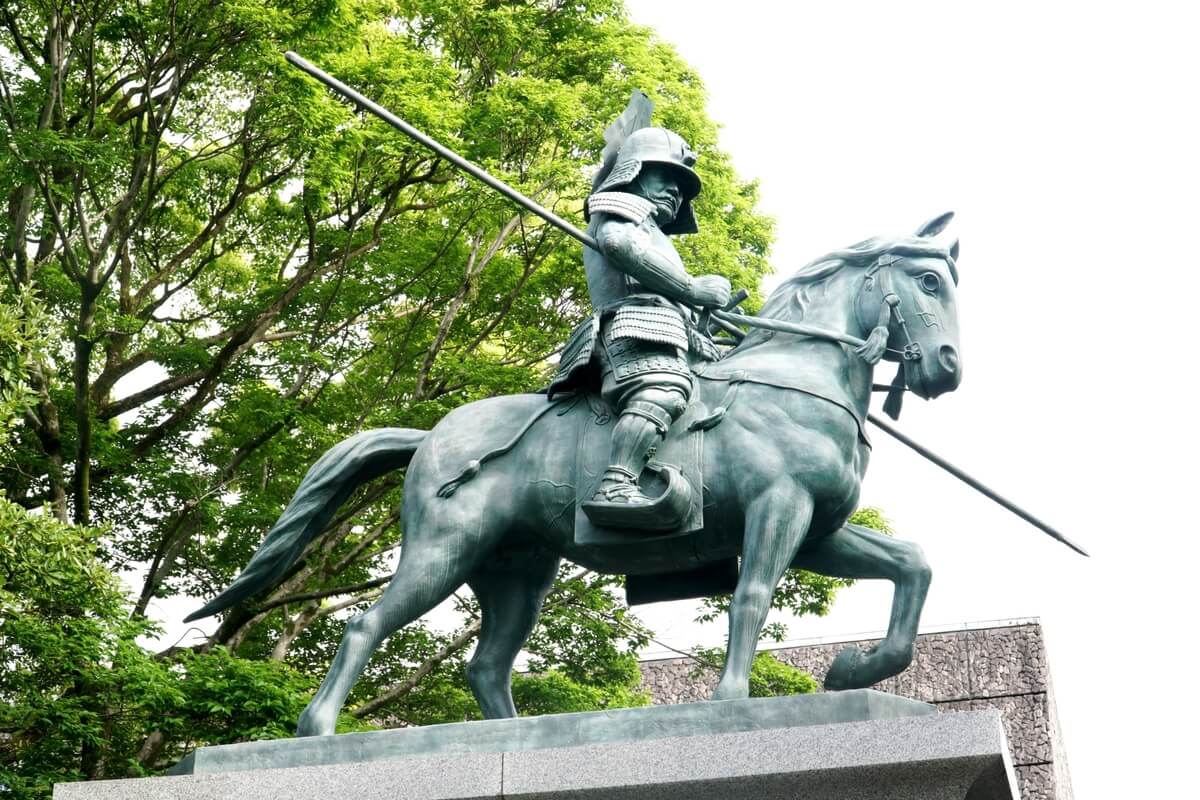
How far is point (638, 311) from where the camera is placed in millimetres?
7633

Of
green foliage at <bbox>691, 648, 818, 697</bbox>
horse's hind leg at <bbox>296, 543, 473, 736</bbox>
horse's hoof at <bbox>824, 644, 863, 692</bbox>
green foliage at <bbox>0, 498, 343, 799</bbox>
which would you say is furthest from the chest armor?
green foliage at <bbox>691, 648, 818, 697</bbox>

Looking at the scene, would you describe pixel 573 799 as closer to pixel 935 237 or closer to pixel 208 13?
pixel 935 237

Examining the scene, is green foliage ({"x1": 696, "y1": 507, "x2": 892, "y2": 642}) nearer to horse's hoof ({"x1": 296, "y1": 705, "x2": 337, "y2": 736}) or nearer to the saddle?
the saddle

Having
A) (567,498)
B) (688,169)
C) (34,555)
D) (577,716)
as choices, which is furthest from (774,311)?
(34,555)

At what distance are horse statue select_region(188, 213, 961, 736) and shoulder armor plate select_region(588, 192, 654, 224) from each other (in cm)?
75

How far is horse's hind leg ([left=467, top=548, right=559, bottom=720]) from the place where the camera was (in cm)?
773

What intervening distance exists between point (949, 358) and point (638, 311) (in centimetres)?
143

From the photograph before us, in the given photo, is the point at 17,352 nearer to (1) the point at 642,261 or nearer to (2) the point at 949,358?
(1) the point at 642,261

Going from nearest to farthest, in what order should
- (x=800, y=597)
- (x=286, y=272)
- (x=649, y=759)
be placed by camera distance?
(x=649, y=759) → (x=800, y=597) → (x=286, y=272)

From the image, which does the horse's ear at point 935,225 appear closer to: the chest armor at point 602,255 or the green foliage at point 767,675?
the chest armor at point 602,255

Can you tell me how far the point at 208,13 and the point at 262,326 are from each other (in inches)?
134

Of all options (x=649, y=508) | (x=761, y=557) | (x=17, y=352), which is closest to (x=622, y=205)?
(x=649, y=508)

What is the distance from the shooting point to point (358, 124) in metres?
16.1

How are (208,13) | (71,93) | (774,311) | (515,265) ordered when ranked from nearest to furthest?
(774,311)
(208,13)
(71,93)
(515,265)
